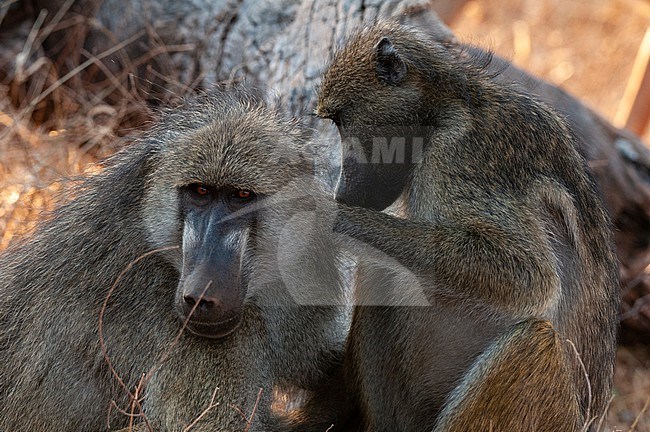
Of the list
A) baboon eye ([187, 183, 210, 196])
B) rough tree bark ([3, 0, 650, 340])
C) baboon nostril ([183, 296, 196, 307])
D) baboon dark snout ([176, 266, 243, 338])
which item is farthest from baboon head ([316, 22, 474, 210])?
rough tree bark ([3, 0, 650, 340])

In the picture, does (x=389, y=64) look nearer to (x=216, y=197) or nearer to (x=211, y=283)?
(x=216, y=197)

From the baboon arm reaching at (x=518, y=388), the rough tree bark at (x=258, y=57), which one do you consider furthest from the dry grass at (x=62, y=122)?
the baboon arm reaching at (x=518, y=388)

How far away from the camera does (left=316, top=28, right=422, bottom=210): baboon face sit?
350 cm

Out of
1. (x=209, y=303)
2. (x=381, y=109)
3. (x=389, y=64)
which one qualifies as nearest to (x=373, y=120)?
(x=381, y=109)

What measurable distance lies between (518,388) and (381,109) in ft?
4.06

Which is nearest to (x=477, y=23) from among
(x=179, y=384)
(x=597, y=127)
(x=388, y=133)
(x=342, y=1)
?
(x=597, y=127)

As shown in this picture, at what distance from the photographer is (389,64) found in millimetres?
3604

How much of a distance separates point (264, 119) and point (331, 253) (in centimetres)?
58

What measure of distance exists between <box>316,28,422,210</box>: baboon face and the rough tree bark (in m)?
1.38

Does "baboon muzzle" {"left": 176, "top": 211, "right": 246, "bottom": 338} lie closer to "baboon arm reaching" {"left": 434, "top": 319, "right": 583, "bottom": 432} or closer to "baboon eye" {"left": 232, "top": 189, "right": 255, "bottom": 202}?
"baboon eye" {"left": 232, "top": 189, "right": 255, "bottom": 202}

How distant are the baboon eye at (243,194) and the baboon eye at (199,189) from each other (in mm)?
97

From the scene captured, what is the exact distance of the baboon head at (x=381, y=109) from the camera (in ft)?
11.5

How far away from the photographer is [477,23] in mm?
10531

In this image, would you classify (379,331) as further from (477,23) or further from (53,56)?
(477,23)
